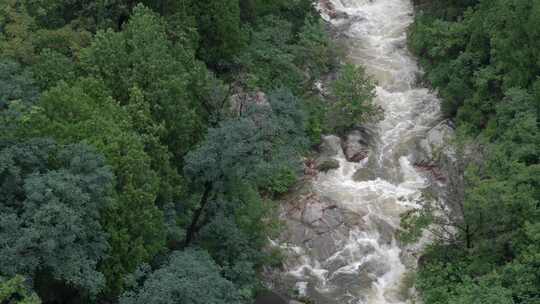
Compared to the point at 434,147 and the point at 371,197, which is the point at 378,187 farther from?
the point at 434,147

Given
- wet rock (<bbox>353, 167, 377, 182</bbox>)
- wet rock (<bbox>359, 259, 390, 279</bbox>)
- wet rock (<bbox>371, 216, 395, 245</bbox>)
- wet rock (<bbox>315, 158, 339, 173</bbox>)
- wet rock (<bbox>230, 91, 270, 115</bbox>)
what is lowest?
wet rock (<bbox>359, 259, 390, 279</bbox>)

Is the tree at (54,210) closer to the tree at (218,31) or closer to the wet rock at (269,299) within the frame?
the wet rock at (269,299)

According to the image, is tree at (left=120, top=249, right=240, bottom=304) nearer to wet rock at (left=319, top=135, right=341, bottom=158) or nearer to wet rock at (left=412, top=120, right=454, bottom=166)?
wet rock at (left=319, top=135, right=341, bottom=158)

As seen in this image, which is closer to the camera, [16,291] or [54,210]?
[16,291]

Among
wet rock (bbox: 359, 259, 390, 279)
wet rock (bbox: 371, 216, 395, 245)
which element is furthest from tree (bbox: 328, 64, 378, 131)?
wet rock (bbox: 359, 259, 390, 279)

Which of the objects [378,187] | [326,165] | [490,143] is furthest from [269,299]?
[490,143]

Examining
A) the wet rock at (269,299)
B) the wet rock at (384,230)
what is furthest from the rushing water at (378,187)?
the wet rock at (269,299)
